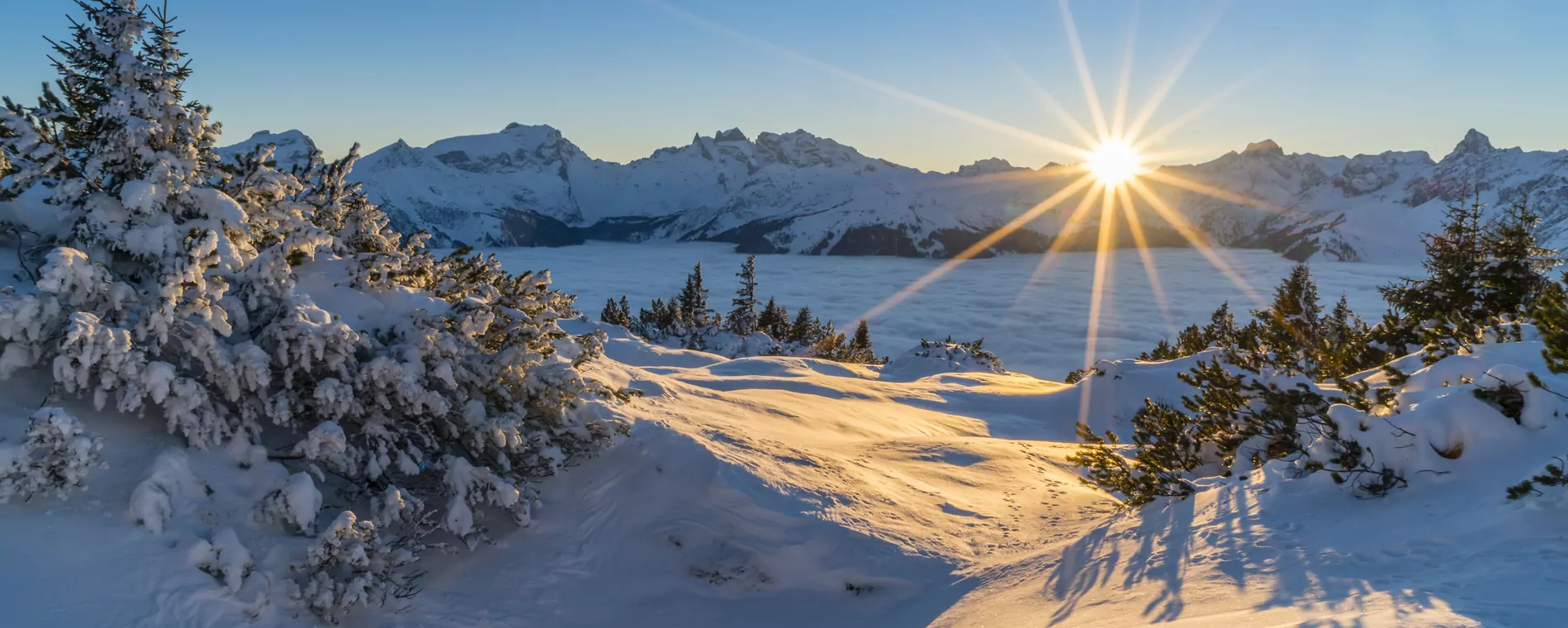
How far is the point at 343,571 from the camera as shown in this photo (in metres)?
6.89

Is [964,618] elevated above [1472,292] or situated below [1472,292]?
below

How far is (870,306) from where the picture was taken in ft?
513

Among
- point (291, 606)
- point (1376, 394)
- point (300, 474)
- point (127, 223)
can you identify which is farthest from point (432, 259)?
point (1376, 394)

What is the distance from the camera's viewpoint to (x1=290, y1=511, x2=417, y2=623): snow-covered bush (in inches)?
258

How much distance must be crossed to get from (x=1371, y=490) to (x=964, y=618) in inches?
165

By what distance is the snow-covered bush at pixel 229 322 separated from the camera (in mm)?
6578

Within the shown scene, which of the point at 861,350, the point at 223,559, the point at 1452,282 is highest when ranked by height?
the point at 1452,282

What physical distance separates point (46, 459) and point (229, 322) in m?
2.00

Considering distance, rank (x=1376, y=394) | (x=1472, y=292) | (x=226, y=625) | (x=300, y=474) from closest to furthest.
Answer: (x=226, y=625) → (x=300, y=474) → (x=1376, y=394) → (x=1472, y=292)

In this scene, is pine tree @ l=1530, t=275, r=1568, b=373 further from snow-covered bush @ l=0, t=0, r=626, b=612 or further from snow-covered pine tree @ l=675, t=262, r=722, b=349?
snow-covered pine tree @ l=675, t=262, r=722, b=349

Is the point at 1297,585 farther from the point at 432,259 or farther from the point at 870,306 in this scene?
the point at 870,306

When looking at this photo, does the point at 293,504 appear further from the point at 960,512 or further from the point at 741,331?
the point at 741,331

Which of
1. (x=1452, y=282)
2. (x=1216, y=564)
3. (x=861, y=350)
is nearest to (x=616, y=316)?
(x=861, y=350)

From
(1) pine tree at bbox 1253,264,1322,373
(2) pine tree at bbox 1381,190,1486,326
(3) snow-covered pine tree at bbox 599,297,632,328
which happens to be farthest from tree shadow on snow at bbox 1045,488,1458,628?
(3) snow-covered pine tree at bbox 599,297,632,328
